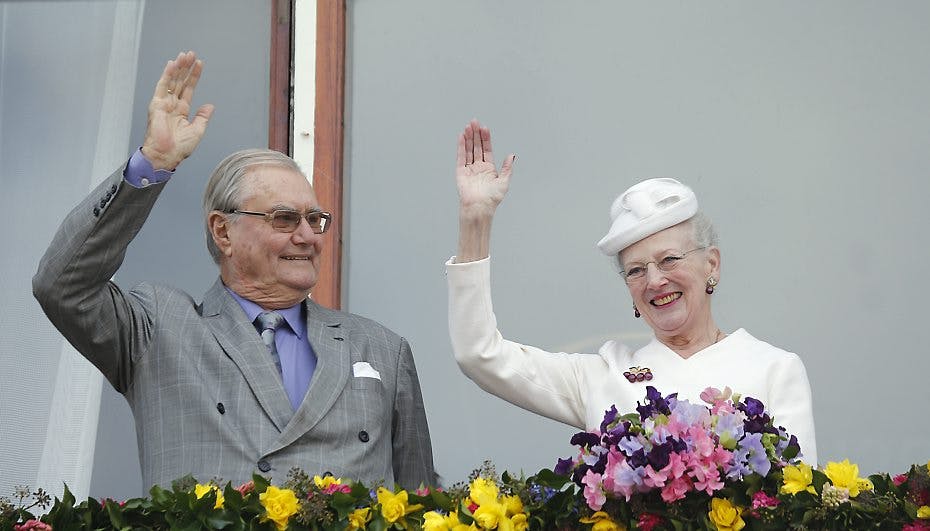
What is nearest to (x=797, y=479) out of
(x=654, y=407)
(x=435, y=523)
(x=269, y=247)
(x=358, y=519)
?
(x=654, y=407)

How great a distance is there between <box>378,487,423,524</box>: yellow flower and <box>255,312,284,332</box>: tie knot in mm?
902

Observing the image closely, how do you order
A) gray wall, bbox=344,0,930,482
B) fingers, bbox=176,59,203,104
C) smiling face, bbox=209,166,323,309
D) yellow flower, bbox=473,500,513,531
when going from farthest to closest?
1. gray wall, bbox=344,0,930,482
2. smiling face, bbox=209,166,323,309
3. fingers, bbox=176,59,203,104
4. yellow flower, bbox=473,500,513,531

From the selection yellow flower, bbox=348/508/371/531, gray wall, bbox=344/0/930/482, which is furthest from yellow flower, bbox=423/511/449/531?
gray wall, bbox=344/0/930/482

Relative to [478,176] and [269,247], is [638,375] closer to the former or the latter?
[478,176]

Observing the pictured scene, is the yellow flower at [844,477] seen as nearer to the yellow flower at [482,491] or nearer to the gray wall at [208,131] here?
the yellow flower at [482,491]

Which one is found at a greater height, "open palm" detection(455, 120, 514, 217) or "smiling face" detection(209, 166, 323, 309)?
"open palm" detection(455, 120, 514, 217)

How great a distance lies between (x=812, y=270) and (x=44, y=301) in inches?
102

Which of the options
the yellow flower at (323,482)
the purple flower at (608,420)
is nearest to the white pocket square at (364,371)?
the yellow flower at (323,482)

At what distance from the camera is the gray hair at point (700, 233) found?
11.5 ft

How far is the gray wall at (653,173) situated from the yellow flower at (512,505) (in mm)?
1942

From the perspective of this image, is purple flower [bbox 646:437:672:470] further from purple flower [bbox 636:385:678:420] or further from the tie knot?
the tie knot

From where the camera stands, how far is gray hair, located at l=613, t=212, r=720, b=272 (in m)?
3.51

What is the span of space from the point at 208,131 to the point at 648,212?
6.76 feet

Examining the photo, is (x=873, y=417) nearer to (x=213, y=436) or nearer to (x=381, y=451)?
(x=381, y=451)
